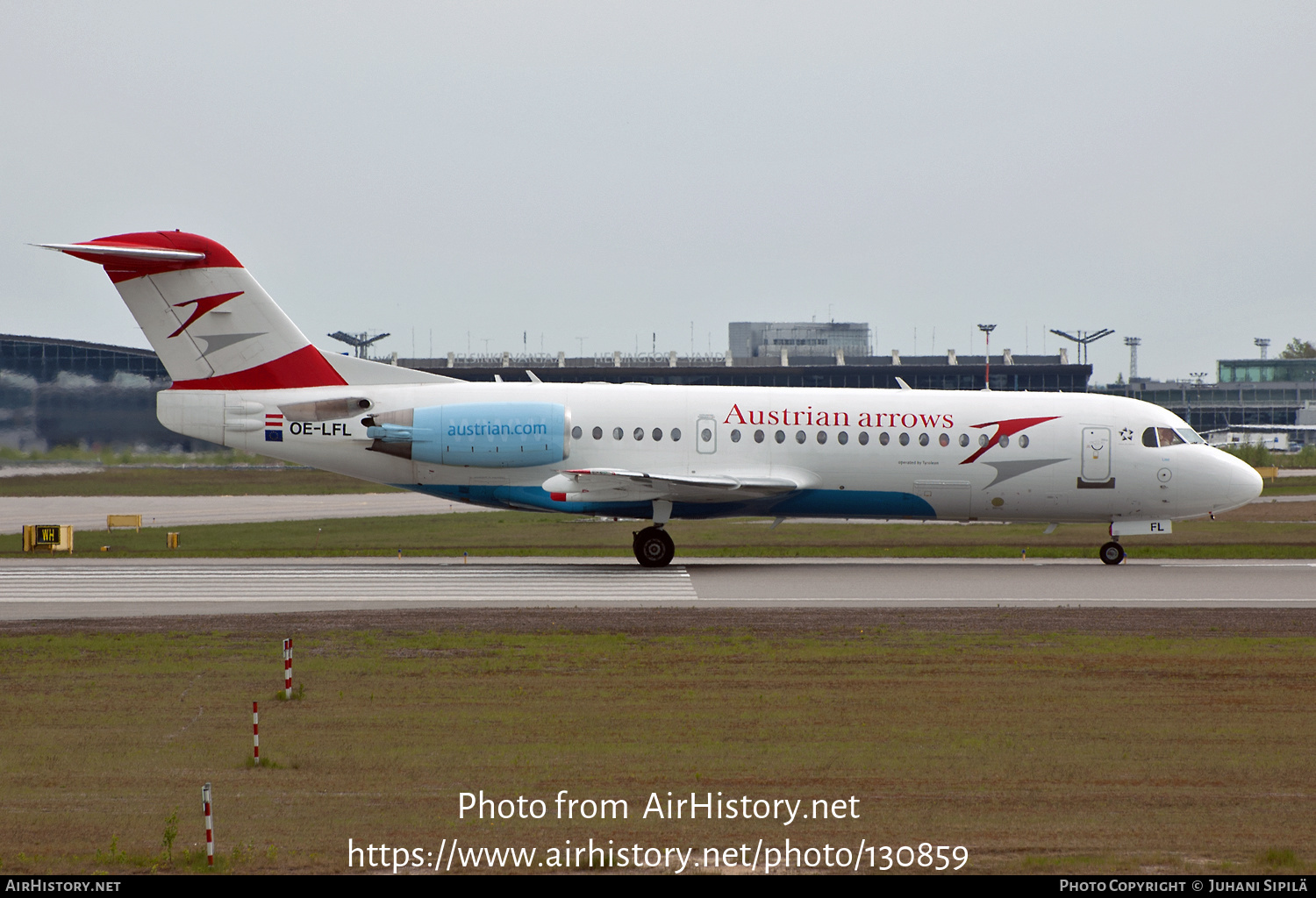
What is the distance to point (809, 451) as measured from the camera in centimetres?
2933

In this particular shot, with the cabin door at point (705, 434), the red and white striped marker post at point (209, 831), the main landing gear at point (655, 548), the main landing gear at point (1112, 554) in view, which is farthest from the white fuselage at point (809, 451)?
the red and white striped marker post at point (209, 831)

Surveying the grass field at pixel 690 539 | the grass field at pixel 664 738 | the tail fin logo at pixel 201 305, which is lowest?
the grass field at pixel 690 539

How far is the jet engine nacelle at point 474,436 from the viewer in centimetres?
2866

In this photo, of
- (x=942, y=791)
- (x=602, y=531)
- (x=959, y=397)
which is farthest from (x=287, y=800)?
(x=602, y=531)

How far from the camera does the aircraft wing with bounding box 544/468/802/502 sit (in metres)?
28.2

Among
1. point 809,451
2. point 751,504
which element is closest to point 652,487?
point 751,504

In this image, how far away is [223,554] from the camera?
3234 cm

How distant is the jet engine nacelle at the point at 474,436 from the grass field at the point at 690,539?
4.57 meters

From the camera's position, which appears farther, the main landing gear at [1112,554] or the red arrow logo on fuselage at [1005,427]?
the main landing gear at [1112,554]

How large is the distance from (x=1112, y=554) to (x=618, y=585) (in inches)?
512

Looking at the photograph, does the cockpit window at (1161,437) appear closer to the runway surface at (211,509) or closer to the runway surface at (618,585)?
the runway surface at (618,585)

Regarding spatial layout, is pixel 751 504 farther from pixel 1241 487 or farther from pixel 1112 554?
pixel 1241 487

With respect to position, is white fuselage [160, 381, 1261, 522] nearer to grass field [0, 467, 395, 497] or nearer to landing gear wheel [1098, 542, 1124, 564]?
landing gear wheel [1098, 542, 1124, 564]
